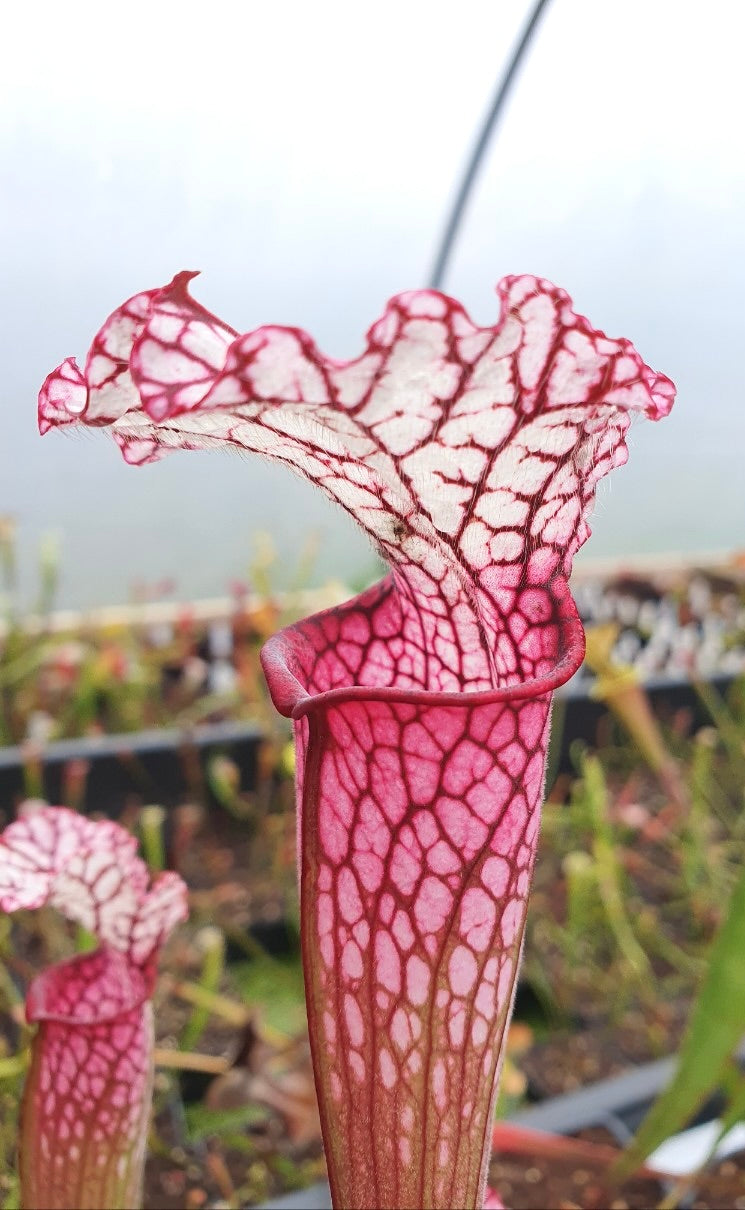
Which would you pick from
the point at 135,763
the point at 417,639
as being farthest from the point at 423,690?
the point at 135,763

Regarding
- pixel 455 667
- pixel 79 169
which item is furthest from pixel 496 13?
pixel 455 667

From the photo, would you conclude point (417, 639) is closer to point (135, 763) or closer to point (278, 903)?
point (278, 903)

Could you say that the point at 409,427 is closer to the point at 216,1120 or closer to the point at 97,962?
the point at 97,962

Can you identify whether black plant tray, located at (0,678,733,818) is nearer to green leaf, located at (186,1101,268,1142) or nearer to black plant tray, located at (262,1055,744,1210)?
green leaf, located at (186,1101,268,1142)

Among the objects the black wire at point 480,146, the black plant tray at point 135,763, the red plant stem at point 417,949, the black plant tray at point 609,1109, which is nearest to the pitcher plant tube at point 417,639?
the red plant stem at point 417,949

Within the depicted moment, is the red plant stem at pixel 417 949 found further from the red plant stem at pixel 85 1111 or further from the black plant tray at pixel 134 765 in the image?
the black plant tray at pixel 134 765
